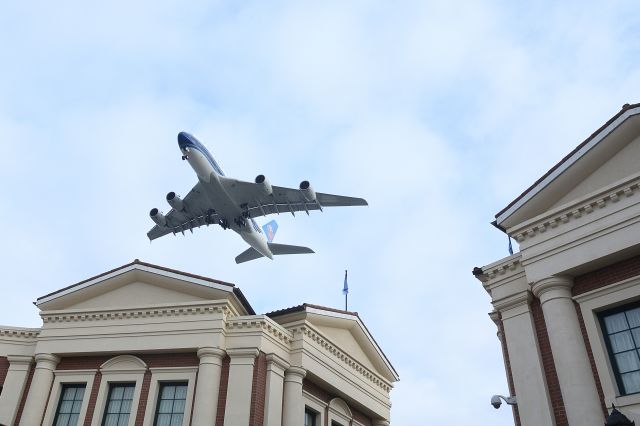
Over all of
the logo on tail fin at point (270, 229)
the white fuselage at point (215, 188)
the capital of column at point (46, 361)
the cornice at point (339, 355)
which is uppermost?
the logo on tail fin at point (270, 229)

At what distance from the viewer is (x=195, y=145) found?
116 feet

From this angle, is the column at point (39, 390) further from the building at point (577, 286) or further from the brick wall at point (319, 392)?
the building at point (577, 286)

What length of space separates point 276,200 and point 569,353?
25296 millimetres

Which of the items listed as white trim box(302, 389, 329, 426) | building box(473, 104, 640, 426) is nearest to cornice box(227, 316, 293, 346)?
white trim box(302, 389, 329, 426)

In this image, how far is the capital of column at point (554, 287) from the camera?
1336 cm

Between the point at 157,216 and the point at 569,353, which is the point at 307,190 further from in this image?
the point at 569,353

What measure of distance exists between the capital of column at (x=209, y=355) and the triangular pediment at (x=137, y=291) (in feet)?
5.23

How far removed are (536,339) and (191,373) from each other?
9.70 metres

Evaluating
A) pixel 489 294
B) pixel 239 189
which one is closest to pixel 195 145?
pixel 239 189

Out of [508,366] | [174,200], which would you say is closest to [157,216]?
[174,200]

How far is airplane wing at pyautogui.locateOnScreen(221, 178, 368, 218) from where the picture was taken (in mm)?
34031

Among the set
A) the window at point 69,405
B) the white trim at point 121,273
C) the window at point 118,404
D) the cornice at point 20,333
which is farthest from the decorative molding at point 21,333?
the window at point 118,404

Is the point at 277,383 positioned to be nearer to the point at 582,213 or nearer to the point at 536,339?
the point at 536,339

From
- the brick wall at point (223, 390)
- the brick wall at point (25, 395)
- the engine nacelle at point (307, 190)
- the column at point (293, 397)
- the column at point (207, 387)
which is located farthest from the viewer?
the engine nacelle at point (307, 190)
